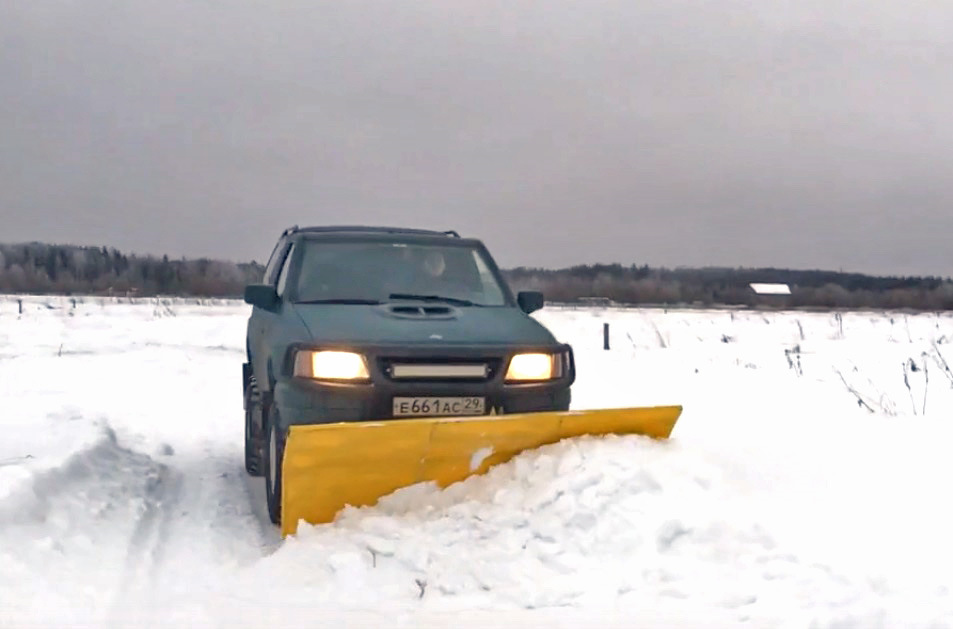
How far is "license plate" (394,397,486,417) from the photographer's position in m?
4.72

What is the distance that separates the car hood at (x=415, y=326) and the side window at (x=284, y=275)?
1.43 feet

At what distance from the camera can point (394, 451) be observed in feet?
14.6

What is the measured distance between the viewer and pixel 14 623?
3.38 meters

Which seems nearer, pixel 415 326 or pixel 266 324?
pixel 415 326

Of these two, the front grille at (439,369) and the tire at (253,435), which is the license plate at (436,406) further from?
the tire at (253,435)

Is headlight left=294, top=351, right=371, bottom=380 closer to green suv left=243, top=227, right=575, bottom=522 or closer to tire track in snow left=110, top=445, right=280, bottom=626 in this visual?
green suv left=243, top=227, right=575, bottom=522

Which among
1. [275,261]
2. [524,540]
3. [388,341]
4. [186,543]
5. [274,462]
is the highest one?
[275,261]

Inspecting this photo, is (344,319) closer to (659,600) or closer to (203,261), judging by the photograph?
(659,600)

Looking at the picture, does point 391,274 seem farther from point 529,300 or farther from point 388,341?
Result: point 388,341

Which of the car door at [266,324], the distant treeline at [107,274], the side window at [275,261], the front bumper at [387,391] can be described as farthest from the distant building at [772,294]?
the front bumper at [387,391]

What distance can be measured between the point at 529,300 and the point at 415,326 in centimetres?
152

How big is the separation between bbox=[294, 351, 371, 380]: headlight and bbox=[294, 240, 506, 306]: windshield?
0.98 meters

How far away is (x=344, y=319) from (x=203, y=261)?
237 feet

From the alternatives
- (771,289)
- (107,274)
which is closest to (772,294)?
(771,289)
